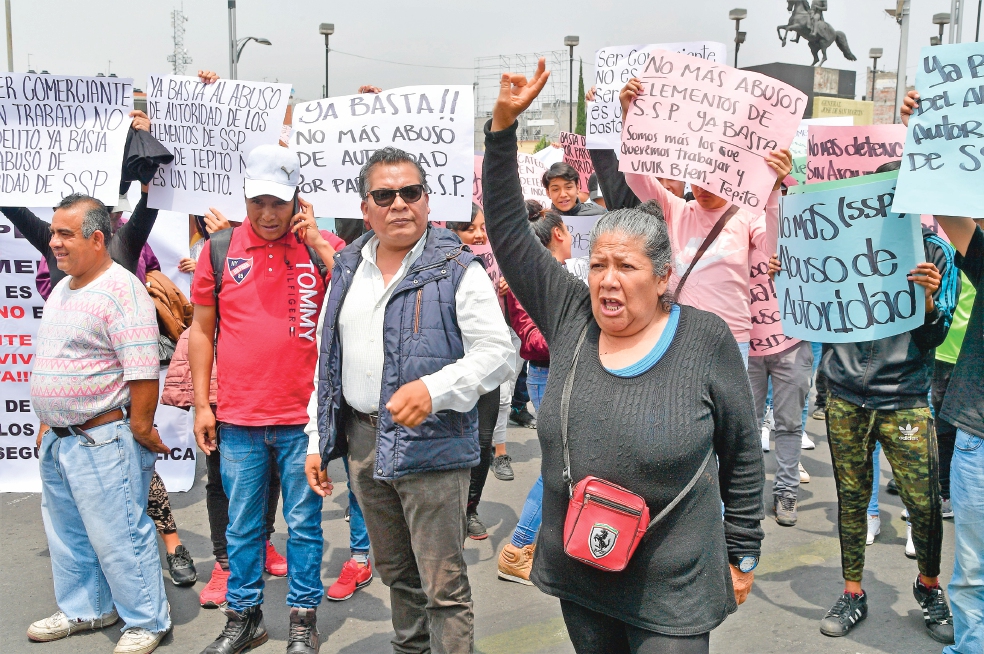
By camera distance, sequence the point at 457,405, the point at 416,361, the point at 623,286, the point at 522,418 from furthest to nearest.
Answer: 1. the point at 522,418
2. the point at 416,361
3. the point at 457,405
4. the point at 623,286

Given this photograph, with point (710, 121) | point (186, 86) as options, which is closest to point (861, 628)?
point (710, 121)

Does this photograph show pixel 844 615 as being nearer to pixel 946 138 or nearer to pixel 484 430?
pixel 484 430


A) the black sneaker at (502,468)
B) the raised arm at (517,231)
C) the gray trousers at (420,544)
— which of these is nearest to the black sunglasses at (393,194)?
the raised arm at (517,231)

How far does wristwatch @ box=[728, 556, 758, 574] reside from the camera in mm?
2371

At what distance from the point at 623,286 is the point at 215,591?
9.84ft

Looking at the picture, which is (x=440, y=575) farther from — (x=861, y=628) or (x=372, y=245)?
(x=861, y=628)

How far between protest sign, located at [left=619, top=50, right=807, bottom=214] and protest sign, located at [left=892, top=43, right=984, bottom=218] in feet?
1.79

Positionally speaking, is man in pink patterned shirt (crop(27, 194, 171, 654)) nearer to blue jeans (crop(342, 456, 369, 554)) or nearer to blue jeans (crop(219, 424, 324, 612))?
blue jeans (crop(219, 424, 324, 612))

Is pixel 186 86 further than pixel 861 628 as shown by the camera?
Yes

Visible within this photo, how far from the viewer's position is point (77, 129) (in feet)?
15.2

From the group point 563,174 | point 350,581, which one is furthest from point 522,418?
point 350,581

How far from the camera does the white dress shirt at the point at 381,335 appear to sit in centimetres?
288

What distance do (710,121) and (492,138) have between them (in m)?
1.75

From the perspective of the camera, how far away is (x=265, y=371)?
11.6 feet
